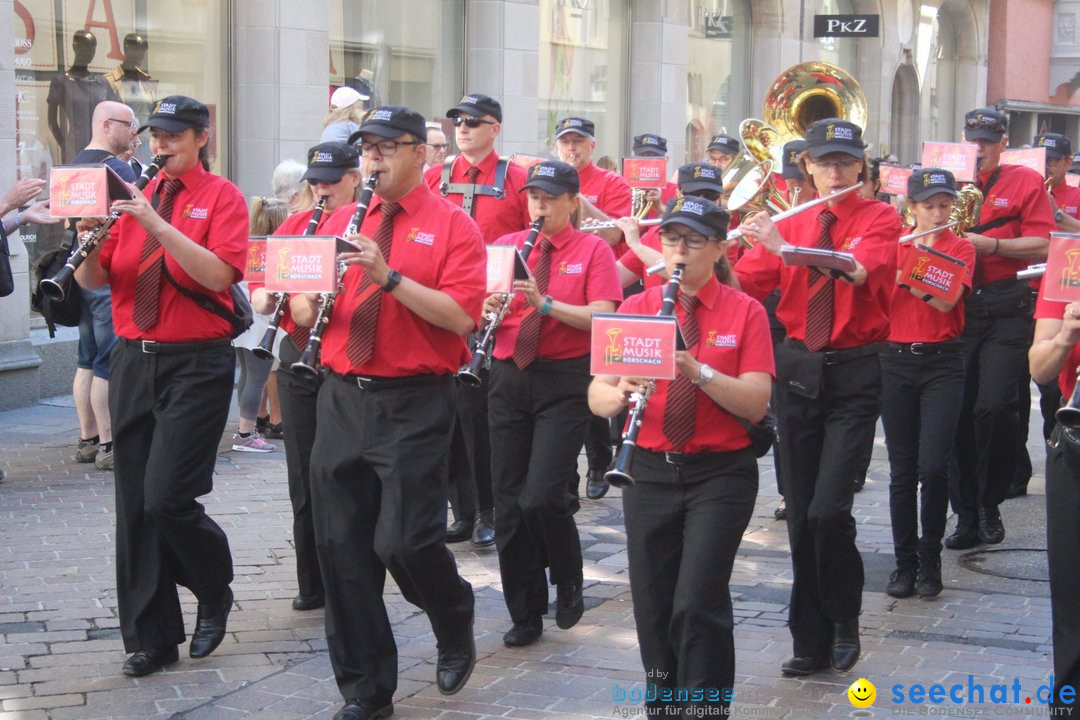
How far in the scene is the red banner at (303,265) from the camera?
17.6ft

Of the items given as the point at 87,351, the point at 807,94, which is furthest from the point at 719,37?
the point at 87,351

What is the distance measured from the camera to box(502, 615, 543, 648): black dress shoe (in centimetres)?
675

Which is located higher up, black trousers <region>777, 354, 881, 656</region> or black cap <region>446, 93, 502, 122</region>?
black cap <region>446, 93, 502, 122</region>

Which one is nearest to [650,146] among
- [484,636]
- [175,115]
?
[484,636]

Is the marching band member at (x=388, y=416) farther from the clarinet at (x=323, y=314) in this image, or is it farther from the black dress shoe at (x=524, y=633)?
the black dress shoe at (x=524, y=633)

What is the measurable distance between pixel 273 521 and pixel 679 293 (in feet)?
14.1

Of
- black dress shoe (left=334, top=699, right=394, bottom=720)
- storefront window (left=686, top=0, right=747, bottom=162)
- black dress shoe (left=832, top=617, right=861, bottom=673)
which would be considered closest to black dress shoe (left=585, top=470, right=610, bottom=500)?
black dress shoe (left=832, top=617, right=861, bottom=673)

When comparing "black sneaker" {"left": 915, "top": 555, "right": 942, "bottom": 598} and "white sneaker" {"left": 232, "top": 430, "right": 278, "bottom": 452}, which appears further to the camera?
"white sneaker" {"left": 232, "top": 430, "right": 278, "bottom": 452}

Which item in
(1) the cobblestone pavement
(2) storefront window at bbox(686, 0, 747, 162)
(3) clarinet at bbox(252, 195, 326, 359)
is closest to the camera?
(1) the cobblestone pavement

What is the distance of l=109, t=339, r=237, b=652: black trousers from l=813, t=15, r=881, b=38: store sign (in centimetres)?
1914

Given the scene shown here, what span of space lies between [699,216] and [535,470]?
1.91 m

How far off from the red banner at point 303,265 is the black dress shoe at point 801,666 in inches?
96.4

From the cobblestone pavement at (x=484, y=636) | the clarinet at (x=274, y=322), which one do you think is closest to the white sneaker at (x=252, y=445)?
the cobblestone pavement at (x=484, y=636)

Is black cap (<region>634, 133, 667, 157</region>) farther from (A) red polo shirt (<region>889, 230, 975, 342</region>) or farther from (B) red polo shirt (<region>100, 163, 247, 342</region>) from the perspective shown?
(B) red polo shirt (<region>100, 163, 247, 342</region>)
